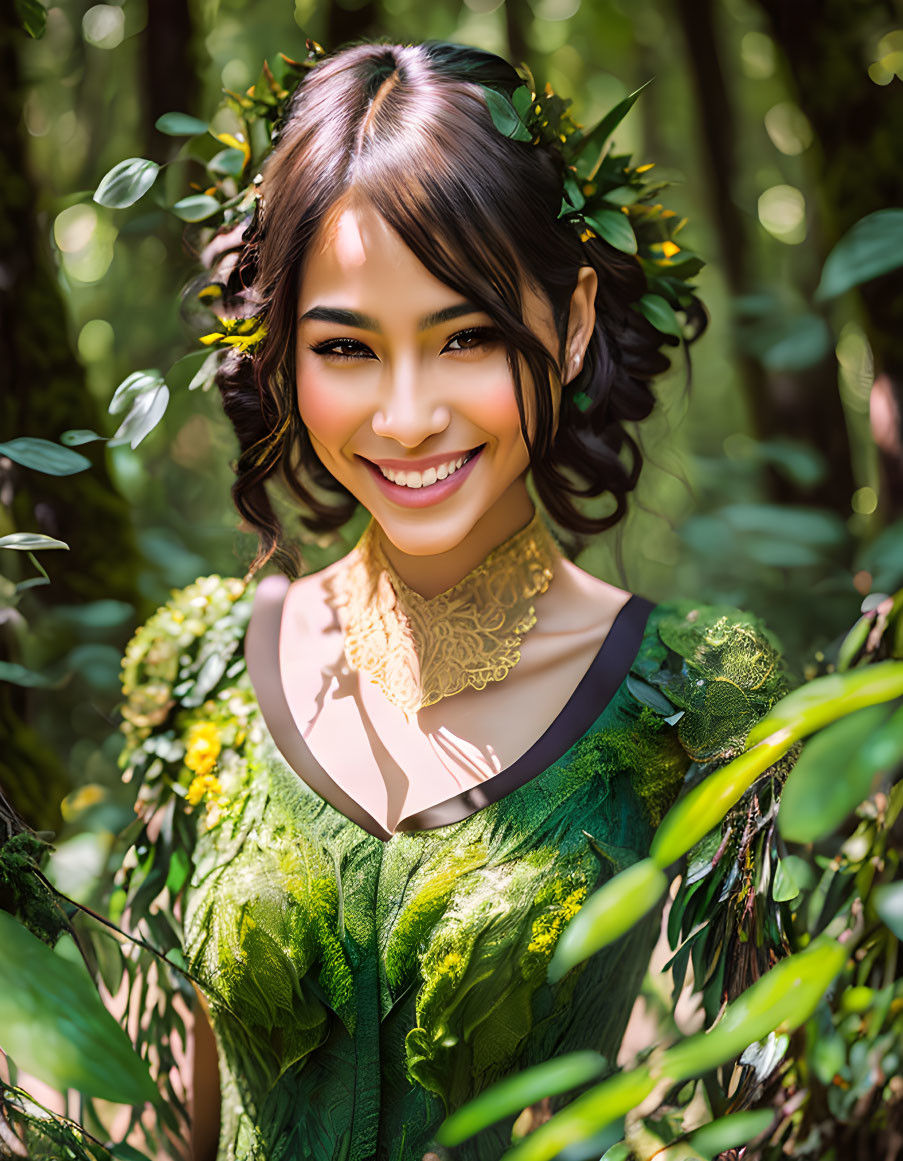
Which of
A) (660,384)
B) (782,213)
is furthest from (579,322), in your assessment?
(782,213)

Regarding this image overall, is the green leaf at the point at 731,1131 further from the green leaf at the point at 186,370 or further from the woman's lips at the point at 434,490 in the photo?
the green leaf at the point at 186,370

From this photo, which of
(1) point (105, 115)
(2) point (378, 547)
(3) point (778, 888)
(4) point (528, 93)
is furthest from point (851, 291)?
(1) point (105, 115)

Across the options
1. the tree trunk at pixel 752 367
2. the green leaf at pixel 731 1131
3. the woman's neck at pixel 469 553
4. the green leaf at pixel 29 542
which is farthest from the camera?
the tree trunk at pixel 752 367

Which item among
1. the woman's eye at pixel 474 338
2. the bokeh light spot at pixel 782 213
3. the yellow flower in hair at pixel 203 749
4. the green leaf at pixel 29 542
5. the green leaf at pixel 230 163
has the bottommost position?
the yellow flower in hair at pixel 203 749

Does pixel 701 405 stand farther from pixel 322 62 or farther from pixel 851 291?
pixel 322 62

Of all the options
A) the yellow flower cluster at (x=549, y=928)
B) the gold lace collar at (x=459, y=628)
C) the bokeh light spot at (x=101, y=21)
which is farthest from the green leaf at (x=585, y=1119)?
the bokeh light spot at (x=101, y=21)

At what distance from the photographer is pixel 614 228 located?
111cm

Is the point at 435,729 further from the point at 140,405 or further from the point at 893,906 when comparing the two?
the point at 893,906

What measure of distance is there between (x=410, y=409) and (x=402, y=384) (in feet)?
0.08

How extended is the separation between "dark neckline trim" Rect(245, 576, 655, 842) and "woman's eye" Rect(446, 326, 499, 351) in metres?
0.36

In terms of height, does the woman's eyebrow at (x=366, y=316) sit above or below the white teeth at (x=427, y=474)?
above

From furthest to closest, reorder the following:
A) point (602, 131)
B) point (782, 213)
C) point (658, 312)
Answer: point (782, 213) < point (658, 312) < point (602, 131)

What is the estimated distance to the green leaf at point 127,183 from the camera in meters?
1.13

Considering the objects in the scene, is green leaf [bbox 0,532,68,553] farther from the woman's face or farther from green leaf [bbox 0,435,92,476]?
the woman's face
